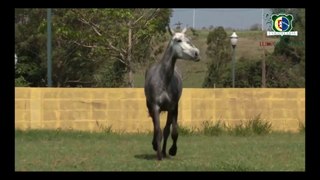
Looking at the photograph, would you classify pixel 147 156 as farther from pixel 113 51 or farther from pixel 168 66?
pixel 113 51

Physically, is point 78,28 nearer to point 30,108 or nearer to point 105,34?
point 105,34

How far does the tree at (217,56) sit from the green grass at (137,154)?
18853 millimetres

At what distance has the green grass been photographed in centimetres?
1040

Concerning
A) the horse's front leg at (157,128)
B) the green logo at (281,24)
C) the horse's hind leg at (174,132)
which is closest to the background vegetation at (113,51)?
the green logo at (281,24)

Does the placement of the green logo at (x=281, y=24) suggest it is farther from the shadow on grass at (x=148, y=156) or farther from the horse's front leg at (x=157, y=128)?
the horse's front leg at (x=157, y=128)

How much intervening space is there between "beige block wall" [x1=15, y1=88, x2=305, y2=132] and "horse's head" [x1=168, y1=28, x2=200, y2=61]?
772 centimetres

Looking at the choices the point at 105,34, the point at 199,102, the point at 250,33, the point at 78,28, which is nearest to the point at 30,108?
the point at 199,102

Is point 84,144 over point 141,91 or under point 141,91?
under

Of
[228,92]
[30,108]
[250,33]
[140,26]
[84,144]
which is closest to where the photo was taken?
[84,144]

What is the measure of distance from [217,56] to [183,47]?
99.6 ft

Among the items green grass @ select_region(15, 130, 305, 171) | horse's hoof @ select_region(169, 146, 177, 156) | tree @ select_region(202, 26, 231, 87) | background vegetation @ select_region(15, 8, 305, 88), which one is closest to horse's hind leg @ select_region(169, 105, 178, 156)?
horse's hoof @ select_region(169, 146, 177, 156)

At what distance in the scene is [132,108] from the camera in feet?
63.3

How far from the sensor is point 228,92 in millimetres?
20000

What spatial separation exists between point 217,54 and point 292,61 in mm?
4794
